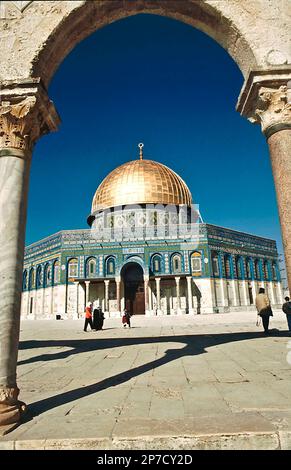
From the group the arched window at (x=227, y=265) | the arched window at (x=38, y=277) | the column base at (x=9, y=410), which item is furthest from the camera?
the arched window at (x=38, y=277)

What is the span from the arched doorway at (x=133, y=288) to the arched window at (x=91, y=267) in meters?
2.61

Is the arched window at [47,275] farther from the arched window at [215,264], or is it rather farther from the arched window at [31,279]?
the arched window at [215,264]

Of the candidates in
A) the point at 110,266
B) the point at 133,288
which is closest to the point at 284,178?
the point at 110,266

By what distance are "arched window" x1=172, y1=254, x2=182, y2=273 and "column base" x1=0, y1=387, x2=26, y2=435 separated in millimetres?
25454

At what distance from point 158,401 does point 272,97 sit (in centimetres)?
350

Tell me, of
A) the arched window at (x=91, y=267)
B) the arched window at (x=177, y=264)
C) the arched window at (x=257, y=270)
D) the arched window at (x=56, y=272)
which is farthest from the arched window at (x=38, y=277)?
the arched window at (x=257, y=270)

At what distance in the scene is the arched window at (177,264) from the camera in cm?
2792

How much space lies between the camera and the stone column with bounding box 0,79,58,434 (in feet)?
9.20

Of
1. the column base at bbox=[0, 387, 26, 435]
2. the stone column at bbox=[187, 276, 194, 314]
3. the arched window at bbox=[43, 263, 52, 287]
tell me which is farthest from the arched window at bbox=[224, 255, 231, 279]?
the column base at bbox=[0, 387, 26, 435]

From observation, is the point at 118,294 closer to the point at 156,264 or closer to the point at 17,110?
the point at 156,264

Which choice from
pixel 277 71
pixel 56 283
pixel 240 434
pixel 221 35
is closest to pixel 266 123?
pixel 277 71

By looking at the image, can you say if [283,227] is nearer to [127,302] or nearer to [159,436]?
[159,436]

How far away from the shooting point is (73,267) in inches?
1138
